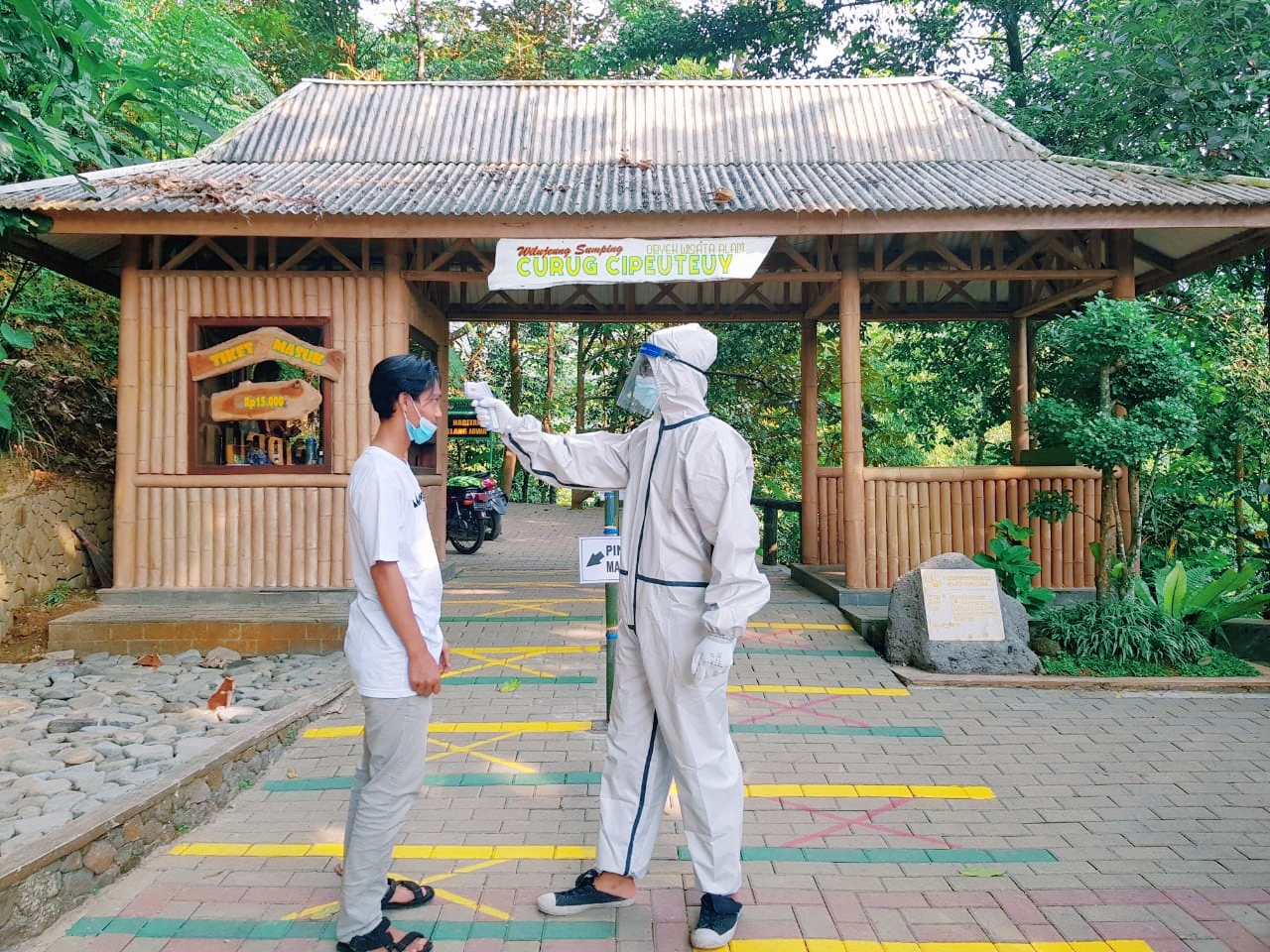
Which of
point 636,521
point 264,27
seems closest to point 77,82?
point 636,521

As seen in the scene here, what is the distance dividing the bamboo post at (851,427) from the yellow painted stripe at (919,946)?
513 cm

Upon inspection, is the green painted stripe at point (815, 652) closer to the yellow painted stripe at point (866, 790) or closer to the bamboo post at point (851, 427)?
the bamboo post at point (851, 427)

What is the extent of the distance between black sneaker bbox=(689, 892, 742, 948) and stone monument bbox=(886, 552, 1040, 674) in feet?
11.8

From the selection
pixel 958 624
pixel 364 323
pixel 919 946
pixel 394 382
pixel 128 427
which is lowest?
pixel 919 946

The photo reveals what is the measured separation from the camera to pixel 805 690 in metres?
5.61

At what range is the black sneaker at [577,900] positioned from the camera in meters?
2.90

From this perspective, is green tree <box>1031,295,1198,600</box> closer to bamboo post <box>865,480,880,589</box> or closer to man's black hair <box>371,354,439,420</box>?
bamboo post <box>865,480,880,589</box>

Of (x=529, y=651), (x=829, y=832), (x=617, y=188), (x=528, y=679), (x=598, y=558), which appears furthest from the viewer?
(x=617, y=188)

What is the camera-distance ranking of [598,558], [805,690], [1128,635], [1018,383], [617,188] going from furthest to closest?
[1018,383] → [617,188] → [1128,635] → [805,690] → [598,558]

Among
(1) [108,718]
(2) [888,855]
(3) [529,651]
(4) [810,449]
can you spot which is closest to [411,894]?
(2) [888,855]

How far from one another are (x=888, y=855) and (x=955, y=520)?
4.98 meters

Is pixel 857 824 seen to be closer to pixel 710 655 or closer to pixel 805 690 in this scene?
pixel 710 655

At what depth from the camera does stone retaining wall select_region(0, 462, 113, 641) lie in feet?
23.6

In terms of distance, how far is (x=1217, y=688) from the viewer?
5.75 m
